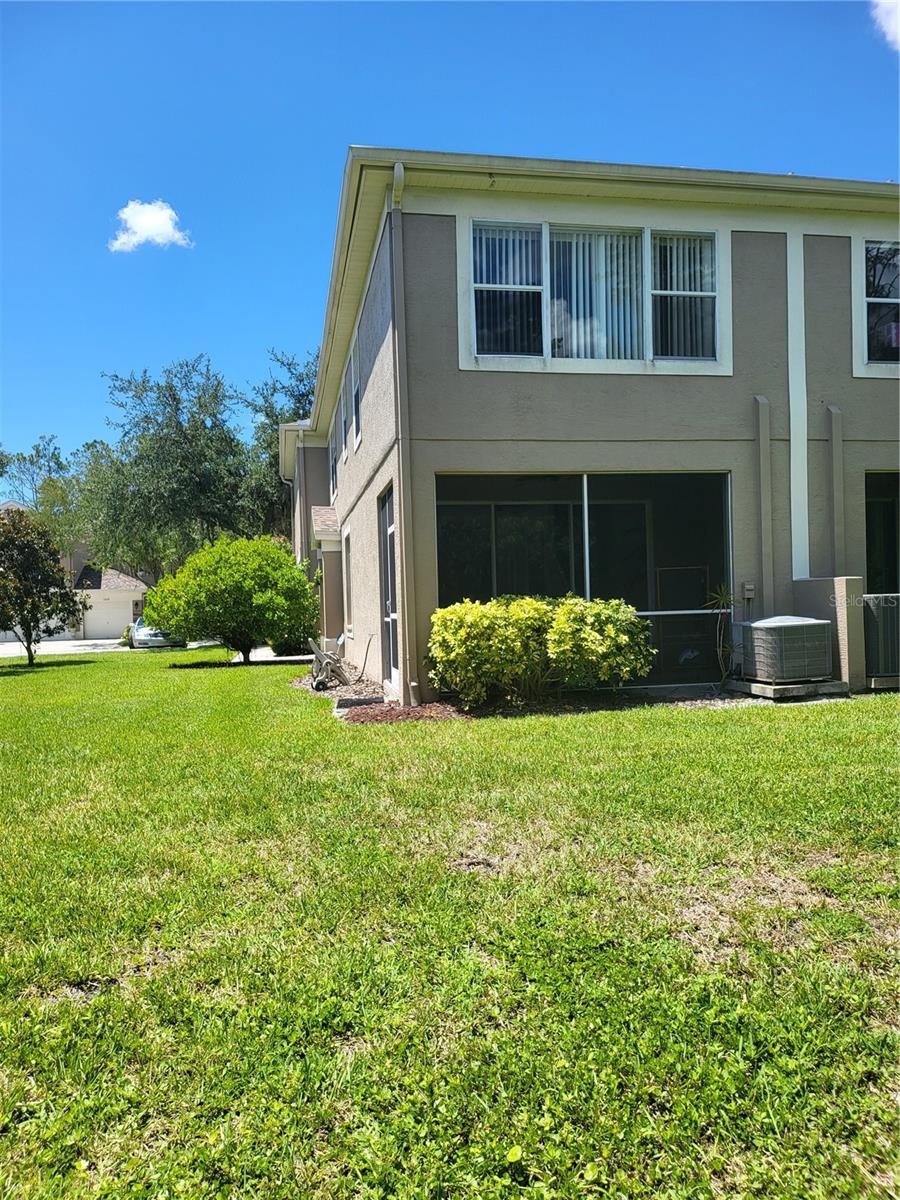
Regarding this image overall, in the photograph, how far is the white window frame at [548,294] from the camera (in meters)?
9.34

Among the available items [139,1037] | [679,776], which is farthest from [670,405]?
[139,1037]

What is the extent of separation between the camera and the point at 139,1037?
2.65 metres

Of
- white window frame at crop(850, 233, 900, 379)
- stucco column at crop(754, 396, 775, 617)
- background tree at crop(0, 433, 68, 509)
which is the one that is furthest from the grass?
background tree at crop(0, 433, 68, 509)

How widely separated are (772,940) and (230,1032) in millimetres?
2107

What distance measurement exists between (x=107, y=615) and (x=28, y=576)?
98.4 feet

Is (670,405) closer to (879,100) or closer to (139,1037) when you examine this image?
(879,100)

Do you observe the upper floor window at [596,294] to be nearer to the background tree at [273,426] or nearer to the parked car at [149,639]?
the background tree at [273,426]

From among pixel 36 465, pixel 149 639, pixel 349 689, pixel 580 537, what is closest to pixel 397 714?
pixel 349 689

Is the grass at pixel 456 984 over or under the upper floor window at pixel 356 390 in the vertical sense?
under

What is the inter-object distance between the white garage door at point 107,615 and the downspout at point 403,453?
43.5 metres

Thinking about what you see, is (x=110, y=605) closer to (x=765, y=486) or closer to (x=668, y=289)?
(x=668, y=289)

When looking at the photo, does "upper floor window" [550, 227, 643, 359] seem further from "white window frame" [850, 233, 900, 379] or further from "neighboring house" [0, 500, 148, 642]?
"neighboring house" [0, 500, 148, 642]

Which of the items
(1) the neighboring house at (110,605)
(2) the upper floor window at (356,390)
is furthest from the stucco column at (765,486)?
(1) the neighboring house at (110,605)

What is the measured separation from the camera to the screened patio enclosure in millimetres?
11523
